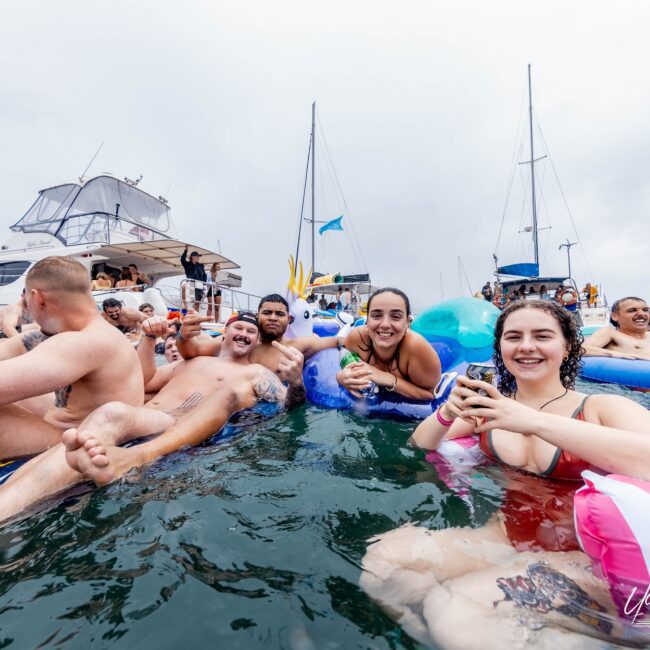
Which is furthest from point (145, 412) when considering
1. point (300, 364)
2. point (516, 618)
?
point (516, 618)

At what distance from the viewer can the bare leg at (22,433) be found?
2.18m

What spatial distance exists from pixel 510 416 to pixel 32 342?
3.29 meters

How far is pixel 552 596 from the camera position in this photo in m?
1.11

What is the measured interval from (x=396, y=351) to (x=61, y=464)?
2.73 m

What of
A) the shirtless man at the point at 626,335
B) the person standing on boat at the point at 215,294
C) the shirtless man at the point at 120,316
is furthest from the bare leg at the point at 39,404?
the person standing on boat at the point at 215,294

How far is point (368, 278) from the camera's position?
66.8 ft

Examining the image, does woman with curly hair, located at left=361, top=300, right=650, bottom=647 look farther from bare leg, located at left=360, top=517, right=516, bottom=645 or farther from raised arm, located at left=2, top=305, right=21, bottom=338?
raised arm, located at left=2, top=305, right=21, bottom=338

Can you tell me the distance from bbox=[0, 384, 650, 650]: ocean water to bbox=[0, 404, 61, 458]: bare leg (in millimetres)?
718

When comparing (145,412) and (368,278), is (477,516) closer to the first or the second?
(145,412)

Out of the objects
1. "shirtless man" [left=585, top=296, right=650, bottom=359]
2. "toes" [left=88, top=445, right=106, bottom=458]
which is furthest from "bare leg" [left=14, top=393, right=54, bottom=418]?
"shirtless man" [left=585, top=296, right=650, bottom=359]

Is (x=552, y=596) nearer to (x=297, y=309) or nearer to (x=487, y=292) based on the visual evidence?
(x=297, y=309)

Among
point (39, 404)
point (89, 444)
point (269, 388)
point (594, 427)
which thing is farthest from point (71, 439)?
point (594, 427)

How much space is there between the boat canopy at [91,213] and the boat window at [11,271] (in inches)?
56.2

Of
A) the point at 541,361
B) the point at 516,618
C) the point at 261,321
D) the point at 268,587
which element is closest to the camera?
the point at 516,618
